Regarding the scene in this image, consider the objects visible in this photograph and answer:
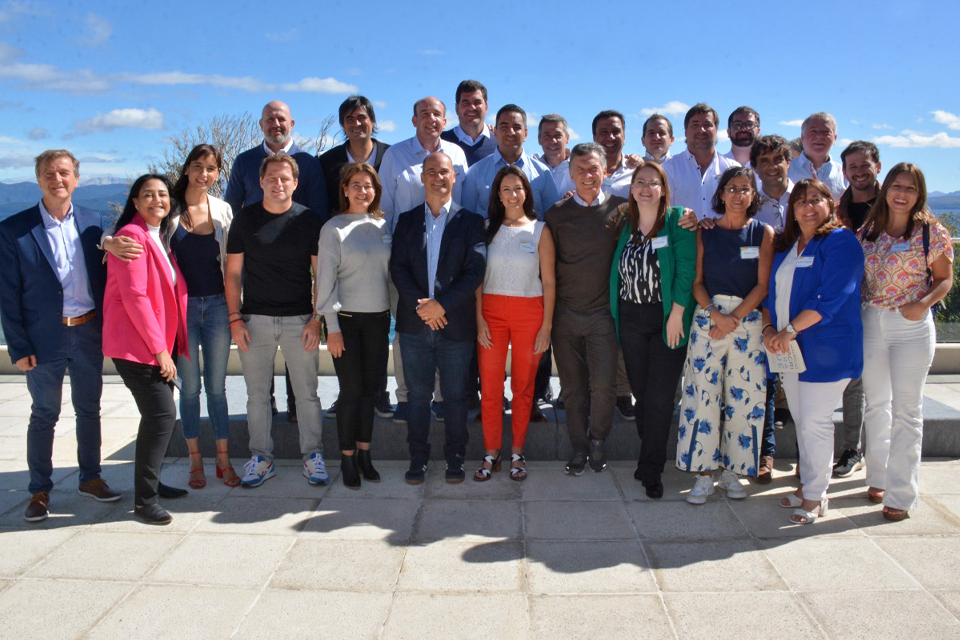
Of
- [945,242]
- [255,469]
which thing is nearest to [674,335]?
[945,242]

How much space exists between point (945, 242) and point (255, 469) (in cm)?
380

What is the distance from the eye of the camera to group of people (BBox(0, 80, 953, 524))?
11.4 feet

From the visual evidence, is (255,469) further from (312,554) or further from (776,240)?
(776,240)

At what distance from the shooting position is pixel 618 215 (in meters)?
3.82

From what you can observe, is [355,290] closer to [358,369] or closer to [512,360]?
Answer: [358,369]

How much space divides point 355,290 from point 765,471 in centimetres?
253

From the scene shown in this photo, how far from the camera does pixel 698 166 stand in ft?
15.1

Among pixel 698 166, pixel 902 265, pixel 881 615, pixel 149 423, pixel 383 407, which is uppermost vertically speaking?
pixel 698 166

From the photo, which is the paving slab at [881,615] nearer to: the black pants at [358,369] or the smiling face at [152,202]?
the black pants at [358,369]

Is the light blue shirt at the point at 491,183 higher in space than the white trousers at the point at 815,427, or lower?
higher

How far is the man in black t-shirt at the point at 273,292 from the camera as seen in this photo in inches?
148

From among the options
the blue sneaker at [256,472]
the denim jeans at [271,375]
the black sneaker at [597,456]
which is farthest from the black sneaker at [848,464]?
the blue sneaker at [256,472]

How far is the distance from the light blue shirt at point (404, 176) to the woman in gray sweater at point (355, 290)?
0.39 m

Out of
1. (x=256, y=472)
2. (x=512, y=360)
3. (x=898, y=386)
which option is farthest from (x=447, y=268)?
(x=898, y=386)
